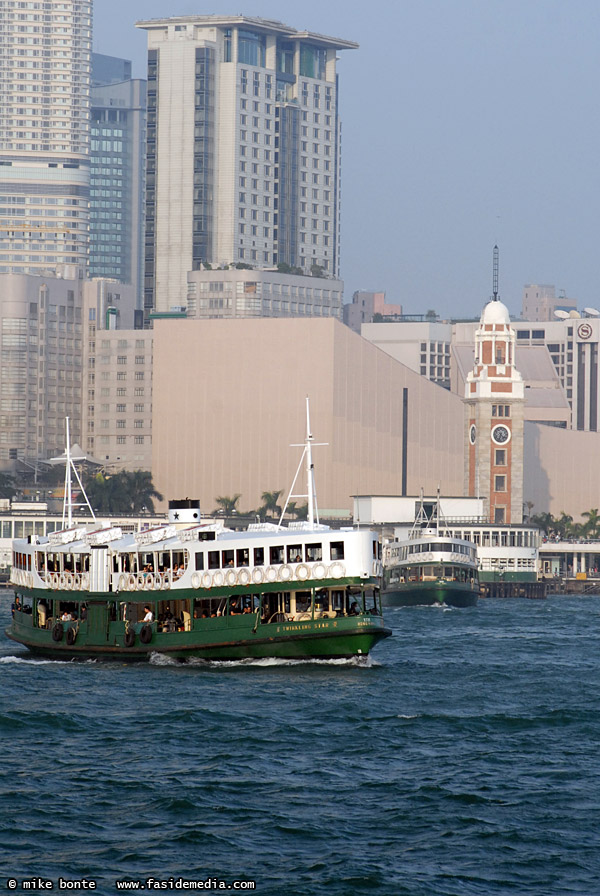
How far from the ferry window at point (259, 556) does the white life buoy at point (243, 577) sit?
1.68 ft

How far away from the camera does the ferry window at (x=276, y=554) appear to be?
70.2 m

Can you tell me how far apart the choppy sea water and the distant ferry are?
75.0 m

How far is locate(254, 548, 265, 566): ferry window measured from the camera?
231 ft

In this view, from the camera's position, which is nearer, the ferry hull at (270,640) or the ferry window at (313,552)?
the ferry hull at (270,640)

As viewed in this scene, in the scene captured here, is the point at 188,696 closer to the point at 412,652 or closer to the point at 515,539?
the point at 412,652

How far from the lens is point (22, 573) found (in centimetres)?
8025

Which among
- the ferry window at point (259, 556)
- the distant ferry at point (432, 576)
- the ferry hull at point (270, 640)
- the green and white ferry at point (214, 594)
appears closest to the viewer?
the ferry hull at point (270, 640)

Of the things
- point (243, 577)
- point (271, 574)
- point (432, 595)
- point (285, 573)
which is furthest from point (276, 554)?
point (432, 595)

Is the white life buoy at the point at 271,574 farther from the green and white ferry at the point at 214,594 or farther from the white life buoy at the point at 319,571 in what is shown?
the white life buoy at the point at 319,571

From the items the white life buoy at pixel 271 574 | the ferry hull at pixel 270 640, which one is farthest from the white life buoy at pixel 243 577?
the ferry hull at pixel 270 640

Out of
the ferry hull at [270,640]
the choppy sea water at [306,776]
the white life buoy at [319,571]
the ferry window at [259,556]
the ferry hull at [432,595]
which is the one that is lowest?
the ferry hull at [432,595]

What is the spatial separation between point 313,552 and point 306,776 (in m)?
22.8

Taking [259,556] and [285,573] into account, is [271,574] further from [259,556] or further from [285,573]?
[259,556]

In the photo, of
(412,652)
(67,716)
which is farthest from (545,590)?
(67,716)
